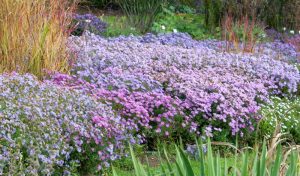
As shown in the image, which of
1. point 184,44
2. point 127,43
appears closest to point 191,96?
point 127,43

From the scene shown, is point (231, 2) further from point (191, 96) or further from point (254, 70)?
point (191, 96)

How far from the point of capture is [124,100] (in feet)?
21.6

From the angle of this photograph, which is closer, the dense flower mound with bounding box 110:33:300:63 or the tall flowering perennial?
the tall flowering perennial

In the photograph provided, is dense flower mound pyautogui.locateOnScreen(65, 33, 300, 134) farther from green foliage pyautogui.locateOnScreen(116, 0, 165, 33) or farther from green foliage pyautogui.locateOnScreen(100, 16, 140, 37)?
green foliage pyautogui.locateOnScreen(116, 0, 165, 33)

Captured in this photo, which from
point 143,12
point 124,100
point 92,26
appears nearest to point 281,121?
point 124,100

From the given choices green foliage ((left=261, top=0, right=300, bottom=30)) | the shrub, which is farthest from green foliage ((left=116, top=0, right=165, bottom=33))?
green foliage ((left=261, top=0, right=300, bottom=30))

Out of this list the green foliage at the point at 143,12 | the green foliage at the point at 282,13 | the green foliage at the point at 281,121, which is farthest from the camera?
the green foliage at the point at 282,13

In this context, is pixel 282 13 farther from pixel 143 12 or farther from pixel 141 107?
pixel 141 107

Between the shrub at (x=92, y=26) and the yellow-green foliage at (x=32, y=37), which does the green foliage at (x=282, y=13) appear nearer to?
the shrub at (x=92, y=26)

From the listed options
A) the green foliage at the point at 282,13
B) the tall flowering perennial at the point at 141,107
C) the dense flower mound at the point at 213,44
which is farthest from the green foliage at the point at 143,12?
the tall flowering perennial at the point at 141,107

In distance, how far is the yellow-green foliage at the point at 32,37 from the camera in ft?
23.4

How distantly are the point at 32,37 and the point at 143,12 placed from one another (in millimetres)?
7868

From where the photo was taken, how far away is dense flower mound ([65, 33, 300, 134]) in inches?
277

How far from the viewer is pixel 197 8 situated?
19516 millimetres
